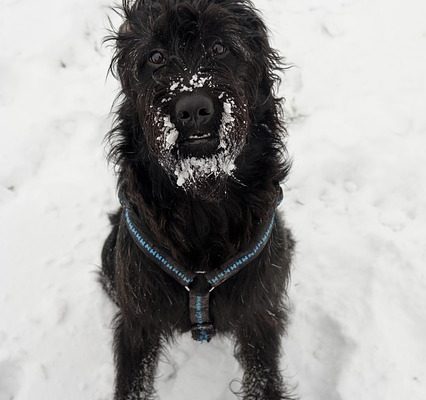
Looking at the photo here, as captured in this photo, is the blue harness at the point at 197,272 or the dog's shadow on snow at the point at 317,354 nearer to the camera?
the blue harness at the point at 197,272

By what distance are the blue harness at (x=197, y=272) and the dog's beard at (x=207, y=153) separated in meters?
0.44

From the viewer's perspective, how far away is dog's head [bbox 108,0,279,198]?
180 centimetres

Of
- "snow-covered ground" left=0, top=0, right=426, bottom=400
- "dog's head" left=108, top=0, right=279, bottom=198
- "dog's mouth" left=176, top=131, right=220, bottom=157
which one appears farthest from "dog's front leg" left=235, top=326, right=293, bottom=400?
"dog's mouth" left=176, top=131, right=220, bottom=157

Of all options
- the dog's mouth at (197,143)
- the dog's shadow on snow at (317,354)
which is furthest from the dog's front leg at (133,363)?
the dog's mouth at (197,143)

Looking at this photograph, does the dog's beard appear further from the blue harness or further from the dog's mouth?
the blue harness

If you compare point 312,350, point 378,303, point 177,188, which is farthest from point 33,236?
point 378,303

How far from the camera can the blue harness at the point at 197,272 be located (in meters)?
2.23

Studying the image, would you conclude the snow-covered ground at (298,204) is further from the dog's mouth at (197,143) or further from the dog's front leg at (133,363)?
the dog's mouth at (197,143)

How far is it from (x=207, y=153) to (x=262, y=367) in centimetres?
156

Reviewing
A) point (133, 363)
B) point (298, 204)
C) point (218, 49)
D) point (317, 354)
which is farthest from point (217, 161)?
point (298, 204)

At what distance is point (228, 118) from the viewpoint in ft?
5.97

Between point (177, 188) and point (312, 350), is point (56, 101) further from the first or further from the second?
point (312, 350)

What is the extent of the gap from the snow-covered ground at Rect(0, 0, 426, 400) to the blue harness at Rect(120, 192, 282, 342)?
973mm

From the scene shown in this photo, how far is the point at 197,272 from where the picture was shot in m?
2.25
